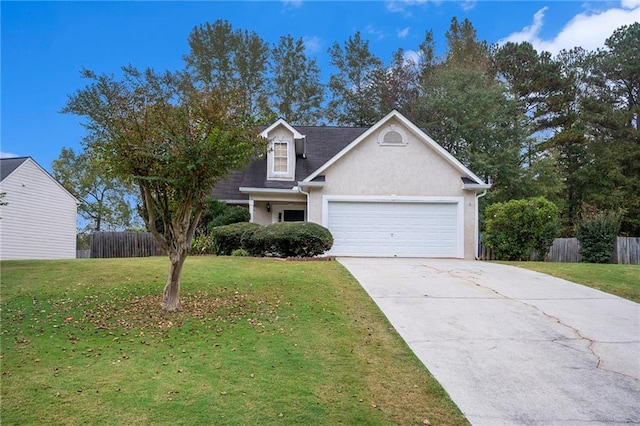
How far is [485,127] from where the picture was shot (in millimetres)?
25312

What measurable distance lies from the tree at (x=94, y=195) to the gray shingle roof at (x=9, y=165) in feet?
46.2

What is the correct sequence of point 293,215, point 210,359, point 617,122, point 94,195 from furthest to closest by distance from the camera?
1. point 94,195
2. point 617,122
3. point 293,215
4. point 210,359

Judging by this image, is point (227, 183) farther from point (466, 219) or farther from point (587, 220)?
point (587, 220)

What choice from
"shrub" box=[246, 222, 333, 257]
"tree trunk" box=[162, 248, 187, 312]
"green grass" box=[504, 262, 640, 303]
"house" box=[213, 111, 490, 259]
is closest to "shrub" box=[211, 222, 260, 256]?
"shrub" box=[246, 222, 333, 257]

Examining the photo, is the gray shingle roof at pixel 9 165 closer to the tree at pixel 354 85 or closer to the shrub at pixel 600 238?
the tree at pixel 354 85

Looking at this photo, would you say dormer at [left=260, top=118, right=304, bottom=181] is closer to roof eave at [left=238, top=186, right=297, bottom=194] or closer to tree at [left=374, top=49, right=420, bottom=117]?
roof eave at [left=238, top=186, right=297, bottom=194]

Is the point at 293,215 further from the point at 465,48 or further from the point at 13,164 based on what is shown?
the point at 465,48

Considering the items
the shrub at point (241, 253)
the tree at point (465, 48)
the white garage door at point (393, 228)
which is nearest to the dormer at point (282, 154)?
the white garage door at point (393, 228)

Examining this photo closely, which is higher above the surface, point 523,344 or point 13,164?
point 13,164

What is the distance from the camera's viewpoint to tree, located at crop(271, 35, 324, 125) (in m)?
32.2

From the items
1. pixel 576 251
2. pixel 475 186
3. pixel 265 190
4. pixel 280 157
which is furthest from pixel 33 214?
pixel 576 251

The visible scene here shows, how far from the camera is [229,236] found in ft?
49.5

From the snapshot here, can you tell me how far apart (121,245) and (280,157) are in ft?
27.0

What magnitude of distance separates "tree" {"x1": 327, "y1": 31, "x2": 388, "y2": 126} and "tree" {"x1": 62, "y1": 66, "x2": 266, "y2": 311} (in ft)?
79.8
